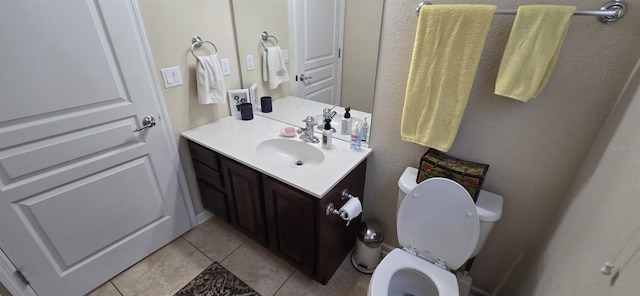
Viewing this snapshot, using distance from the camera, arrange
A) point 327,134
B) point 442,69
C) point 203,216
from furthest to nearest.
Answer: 1. point 203,216
2. point 327,134
3. point 442,69

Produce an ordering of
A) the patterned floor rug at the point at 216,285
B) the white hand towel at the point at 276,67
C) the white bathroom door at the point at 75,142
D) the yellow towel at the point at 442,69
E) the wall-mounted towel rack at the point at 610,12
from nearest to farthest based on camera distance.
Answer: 1. the wall-mounted towel rack at the point at 610,12
2. the yellow towel at the point at 442,69
3. the white bathroom door at the point at 75,142
4. the patterned floor rug at the point at 216,285
5. the white hand towel at the point at 276,67

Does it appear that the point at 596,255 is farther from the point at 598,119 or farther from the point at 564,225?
the point at 598,119

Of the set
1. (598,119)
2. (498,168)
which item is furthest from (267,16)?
(598,119)

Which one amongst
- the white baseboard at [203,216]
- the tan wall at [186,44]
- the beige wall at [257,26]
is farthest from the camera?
the white baseboard at [203,216]

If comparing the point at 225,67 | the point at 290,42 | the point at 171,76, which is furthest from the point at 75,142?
the point at 290,42

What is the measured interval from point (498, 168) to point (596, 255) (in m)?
0.49

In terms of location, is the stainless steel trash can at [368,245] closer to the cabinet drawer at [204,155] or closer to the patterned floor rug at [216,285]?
the patterned floor rug at [216,285]

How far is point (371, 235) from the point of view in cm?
154

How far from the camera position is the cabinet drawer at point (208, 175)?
1644mm

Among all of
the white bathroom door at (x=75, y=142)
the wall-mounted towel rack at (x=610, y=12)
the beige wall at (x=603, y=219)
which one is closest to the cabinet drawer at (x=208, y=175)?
the white bathroom door at (x=75, y=142)

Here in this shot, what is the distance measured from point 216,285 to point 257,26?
5.60ft

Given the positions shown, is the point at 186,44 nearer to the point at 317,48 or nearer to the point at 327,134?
the point at 317,48

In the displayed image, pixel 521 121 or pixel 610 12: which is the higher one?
pixel 610 12

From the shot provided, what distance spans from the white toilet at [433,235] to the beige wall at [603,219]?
232 mm
